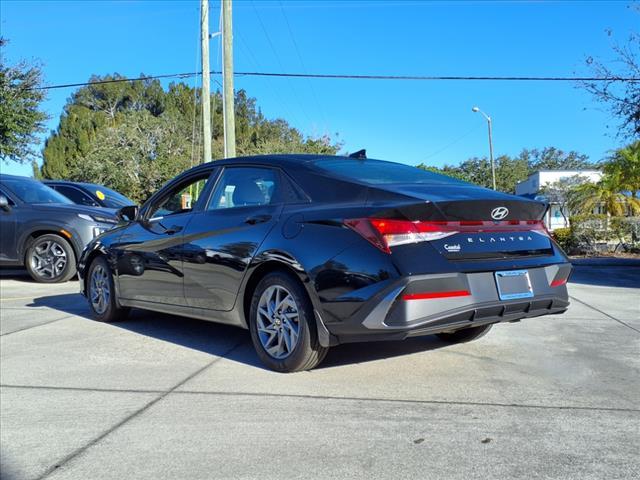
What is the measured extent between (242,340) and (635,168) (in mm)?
20509

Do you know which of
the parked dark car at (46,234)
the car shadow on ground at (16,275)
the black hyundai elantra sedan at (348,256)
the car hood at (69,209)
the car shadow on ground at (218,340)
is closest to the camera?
the black hyundai elantra sedan at (348,256)

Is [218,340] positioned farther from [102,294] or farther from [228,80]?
[228,80]

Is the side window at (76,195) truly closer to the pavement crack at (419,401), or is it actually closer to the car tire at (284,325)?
the car tire at (284,325)

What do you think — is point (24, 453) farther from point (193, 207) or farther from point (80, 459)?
point (193, 207)

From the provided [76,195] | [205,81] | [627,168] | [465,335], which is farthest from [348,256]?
[627,168]

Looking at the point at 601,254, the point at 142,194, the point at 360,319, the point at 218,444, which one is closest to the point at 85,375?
the point at 218,444

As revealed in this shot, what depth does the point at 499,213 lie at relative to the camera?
13.4 ft

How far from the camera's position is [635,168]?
21469 mm

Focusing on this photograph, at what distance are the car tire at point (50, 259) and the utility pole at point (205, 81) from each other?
7.57 meters

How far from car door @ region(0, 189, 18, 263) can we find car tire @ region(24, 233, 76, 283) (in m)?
0.24

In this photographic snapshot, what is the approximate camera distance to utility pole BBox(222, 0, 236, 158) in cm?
1627

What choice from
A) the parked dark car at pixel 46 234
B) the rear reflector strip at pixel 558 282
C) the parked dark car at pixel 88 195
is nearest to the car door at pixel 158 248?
the rear reflector strip at pixel 558 282

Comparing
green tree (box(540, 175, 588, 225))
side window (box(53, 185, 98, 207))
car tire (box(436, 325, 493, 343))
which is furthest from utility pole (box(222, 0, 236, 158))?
green tree (box(540, 175, 588, 225))

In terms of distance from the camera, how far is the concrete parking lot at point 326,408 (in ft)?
9.41
